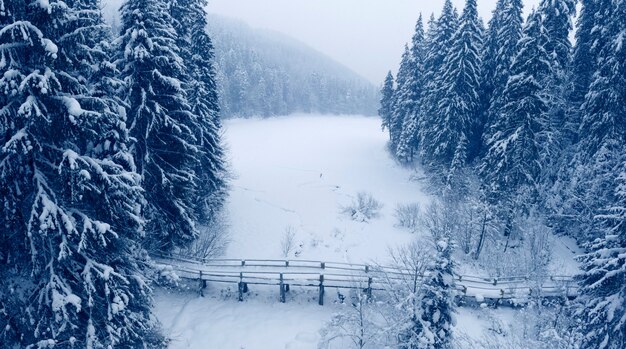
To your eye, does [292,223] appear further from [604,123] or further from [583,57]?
[583,57]

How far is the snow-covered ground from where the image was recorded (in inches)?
647

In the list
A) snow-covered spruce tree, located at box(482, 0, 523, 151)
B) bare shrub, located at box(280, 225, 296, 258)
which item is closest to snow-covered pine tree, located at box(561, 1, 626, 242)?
snow-covered spruce tree, located at box(482, 0, 523, 151)

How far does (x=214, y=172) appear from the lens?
26.2 m

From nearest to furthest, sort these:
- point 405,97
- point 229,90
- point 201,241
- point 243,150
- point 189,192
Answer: point 189,192, point 201,241, point 405,97, point 243,150, point 229,90

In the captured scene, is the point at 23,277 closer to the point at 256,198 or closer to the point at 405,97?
the point at 256,198

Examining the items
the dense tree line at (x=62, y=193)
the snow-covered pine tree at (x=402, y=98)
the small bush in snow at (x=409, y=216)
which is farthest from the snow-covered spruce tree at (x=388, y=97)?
the dense tree line at (x=62, y=193)

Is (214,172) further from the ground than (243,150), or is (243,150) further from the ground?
(214,172)

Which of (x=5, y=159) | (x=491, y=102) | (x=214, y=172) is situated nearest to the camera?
(x=5, y=159)

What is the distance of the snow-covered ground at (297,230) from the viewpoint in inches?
647

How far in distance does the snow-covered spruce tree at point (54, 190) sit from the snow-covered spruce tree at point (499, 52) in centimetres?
2630

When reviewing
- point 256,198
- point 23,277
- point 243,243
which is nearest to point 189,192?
point 243,243

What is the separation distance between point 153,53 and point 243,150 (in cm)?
4116

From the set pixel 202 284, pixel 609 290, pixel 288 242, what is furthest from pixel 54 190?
pixel 288 242

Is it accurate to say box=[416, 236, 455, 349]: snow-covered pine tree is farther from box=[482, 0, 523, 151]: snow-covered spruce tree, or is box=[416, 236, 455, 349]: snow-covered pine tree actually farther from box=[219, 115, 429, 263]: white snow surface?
box=[482, 0, 523, 151]: snow-covered spruce tree
